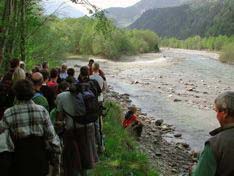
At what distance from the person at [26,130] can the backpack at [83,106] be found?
4.77 feet

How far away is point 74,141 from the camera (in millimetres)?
6121

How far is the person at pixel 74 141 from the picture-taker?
5.90 meters

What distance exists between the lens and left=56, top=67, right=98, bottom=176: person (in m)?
5.90

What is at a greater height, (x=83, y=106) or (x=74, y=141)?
(x=83, y=106)

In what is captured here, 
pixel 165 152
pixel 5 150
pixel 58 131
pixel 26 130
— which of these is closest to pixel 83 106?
pixel 58 131

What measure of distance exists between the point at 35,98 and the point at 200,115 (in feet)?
66.0

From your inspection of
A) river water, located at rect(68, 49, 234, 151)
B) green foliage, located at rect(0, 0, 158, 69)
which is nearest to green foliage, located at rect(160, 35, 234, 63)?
green foliage, located at rect(0, 0, 158, 69)

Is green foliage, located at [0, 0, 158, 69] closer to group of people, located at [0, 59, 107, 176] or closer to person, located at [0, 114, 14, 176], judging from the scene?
group of people, located at [0, 59, 107, 176]

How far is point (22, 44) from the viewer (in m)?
11.9

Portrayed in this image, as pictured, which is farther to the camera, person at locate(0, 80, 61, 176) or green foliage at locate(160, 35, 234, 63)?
green foliage at locate(160, 35, 234, 63)

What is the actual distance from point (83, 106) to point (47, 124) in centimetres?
151

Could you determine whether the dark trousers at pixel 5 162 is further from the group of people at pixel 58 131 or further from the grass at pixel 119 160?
the grass at pixel 119 160

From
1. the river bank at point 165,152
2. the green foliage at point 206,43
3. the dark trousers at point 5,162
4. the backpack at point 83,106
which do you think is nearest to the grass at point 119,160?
the river bank at point 165,152

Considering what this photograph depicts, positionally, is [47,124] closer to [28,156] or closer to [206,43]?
[28,156]
